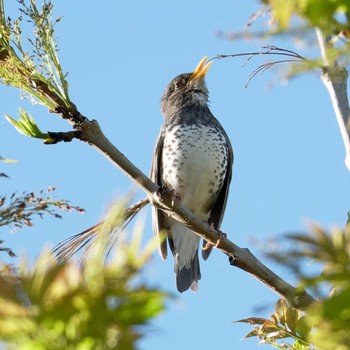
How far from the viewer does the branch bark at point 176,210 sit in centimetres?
262

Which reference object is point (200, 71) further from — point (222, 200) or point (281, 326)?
point (281, 326)

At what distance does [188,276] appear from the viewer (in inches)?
240

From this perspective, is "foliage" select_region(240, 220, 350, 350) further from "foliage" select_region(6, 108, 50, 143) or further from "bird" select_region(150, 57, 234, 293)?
"bird" select_region(150, 57, 234, 293)

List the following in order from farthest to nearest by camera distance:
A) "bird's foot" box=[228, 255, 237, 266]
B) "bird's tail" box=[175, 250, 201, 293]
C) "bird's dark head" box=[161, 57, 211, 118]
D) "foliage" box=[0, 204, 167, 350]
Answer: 1. "bird's dark head" box=[161, 57, 211, 118]
2. "bird's tail" box=[175, 250, 201, 293]
3. "bird's foot" box=[228, 255, 237, 266]
4. "foliage" box=[0, 204, 167, 350]

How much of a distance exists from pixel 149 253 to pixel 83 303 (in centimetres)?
7

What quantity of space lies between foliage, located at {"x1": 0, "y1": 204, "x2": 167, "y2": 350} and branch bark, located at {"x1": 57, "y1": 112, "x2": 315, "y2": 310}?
1.66 m

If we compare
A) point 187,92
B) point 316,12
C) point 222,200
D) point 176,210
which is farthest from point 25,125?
point 187,92

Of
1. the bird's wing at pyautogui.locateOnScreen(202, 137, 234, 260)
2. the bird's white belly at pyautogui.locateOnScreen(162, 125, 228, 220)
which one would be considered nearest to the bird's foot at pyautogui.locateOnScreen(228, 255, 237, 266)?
the bird's white belly at pyautogui.locateOnScreen(162, 125, 228, 220)

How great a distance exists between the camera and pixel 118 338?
0.56 m

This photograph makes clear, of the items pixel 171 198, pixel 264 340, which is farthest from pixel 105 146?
pixel 264 340

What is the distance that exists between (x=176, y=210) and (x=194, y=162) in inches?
118

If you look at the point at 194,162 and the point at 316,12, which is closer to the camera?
the point at 316,12

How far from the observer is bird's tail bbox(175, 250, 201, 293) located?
5.99m

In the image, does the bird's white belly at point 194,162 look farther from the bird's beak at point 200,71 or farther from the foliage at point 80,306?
the foliage at point 80,306
